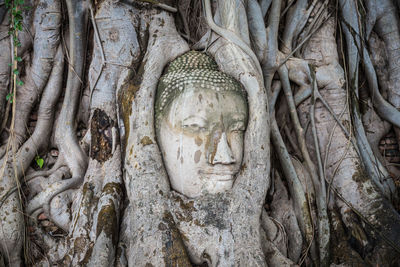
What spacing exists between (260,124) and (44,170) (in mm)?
1669

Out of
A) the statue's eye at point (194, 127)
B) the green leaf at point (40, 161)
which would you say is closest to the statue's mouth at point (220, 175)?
the statue's eye at point (194, 127)

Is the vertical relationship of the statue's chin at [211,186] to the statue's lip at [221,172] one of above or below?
below

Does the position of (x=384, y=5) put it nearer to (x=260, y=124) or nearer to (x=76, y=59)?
(x=260, y=124)

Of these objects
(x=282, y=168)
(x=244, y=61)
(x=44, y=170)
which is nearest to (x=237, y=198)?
(x=282, y=168)

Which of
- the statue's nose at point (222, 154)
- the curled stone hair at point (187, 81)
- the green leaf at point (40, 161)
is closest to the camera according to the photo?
the statue's nose at point (222, 154)

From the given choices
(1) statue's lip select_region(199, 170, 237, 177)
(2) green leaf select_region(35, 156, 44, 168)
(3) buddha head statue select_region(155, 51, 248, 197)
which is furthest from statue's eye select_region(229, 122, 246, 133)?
(2) green leaf select_region(35, 156, 44, 168)

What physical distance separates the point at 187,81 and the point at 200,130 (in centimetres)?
31

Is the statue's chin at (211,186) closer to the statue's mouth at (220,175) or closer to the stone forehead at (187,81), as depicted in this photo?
the statue's mouth at (220,175)

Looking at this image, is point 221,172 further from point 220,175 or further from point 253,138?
point 253,138

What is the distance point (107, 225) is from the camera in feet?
6.89

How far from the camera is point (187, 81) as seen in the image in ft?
7.11

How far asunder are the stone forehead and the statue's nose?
328 millimetres

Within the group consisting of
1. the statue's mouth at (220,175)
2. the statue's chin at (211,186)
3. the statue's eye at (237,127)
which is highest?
the statue's eye at (237,127)

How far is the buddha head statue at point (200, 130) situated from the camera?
209cm
